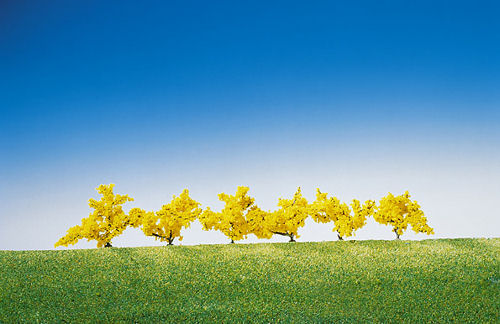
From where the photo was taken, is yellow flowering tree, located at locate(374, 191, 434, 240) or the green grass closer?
the green grass

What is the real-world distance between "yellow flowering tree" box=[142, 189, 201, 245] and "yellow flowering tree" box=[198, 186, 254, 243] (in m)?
1.77

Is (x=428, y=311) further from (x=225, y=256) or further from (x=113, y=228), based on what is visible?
(x=113, y=228)

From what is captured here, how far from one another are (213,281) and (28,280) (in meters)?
16.6

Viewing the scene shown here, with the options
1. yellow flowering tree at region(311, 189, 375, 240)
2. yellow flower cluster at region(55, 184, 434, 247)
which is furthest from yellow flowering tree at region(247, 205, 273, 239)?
yellow flowering tree at region(311, 189, 375, 240)

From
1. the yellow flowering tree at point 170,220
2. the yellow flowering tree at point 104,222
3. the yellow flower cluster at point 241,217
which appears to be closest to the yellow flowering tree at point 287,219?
the yellow flower cluster at point 241,217

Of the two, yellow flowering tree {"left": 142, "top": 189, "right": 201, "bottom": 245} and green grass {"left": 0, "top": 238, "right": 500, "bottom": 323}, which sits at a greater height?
yellow flowering tree {"left": 142, "top": 189, "right": 201, "bottom": 245}

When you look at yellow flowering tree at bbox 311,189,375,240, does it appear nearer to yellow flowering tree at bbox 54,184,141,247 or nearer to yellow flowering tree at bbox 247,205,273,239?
yellow flowering tree at bbox 247,205,273,239

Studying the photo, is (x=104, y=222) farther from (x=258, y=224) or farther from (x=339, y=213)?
(x=339, y=213)

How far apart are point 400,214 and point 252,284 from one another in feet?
89.0

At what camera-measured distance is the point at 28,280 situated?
113 ft

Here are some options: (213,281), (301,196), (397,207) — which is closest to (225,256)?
(213,281)

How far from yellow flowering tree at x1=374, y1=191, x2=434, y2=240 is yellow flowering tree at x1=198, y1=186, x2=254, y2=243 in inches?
711

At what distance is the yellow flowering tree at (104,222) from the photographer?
4725cm

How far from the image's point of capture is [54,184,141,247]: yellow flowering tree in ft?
155
